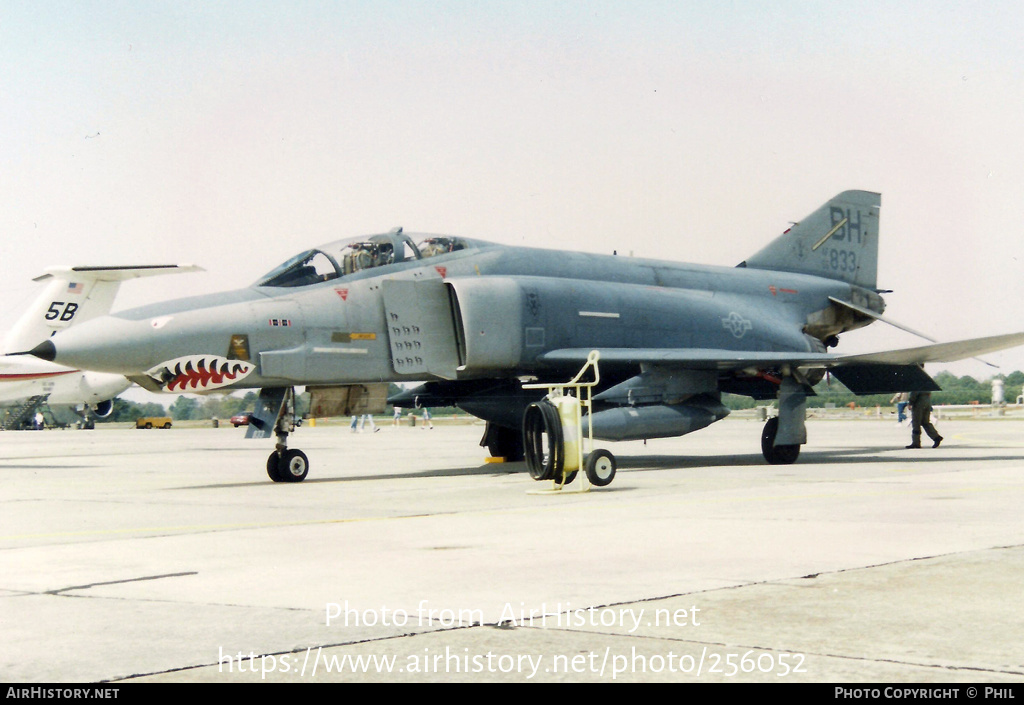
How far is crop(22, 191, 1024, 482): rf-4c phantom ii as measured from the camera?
13.9 m

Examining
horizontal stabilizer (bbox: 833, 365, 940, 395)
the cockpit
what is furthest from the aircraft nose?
horizontal stabilizer (bbox: 833, 365, 940, 395)

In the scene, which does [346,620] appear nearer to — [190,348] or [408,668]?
[408,668]

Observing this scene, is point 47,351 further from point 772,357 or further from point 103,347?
point 772,357

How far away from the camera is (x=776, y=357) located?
57.4ft

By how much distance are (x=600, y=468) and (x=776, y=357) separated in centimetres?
558

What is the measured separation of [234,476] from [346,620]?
12.6m

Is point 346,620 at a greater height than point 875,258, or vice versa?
point 875,258

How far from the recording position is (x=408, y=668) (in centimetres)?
408

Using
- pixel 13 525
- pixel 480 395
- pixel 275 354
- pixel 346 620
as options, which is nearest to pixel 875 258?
pixel 480 395

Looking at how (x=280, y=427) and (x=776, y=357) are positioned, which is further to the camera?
(x=776, y=357)

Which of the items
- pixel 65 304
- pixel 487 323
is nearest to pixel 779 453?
pixel 487 323

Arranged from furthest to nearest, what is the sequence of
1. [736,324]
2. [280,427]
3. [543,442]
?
[736,324]
[280,427]
[543,442]

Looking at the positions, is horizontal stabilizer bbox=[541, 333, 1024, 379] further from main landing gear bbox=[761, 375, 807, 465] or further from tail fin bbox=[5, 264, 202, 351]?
tail fin bbox=[5, 264, 202, 351]

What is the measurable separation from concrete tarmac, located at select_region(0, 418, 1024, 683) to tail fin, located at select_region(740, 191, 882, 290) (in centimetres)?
966
